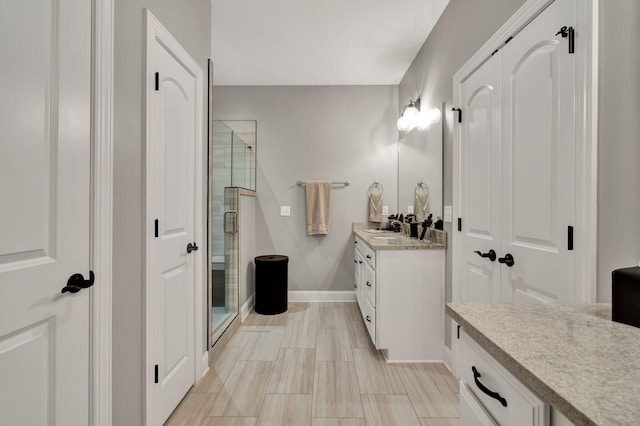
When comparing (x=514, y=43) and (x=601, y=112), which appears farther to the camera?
(x=514, y=43)

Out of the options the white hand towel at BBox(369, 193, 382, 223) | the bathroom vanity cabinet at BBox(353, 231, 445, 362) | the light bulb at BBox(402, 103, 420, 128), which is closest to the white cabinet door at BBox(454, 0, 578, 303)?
the bathroom vanity cabinet at BBox(353, 231, 445, 362)

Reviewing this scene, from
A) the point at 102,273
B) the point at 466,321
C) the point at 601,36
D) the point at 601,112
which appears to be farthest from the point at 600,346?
the point at 102,273

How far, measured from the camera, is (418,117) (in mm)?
2895

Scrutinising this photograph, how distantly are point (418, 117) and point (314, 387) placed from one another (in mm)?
2504

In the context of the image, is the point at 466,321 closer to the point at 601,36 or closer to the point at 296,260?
the point at 601,36

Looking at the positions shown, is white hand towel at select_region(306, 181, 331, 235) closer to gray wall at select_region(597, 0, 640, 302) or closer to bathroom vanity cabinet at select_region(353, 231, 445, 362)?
bathroom vanity cabinet at select_region(353, 231, 445, 362)

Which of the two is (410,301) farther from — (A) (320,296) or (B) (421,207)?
(A) (320,296)

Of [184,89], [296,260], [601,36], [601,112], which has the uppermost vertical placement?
[184,89]

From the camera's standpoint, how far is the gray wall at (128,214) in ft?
4.00

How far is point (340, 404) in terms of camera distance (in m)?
1.77

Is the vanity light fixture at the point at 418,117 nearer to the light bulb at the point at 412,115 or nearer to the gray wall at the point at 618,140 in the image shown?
the light bulb at the point at 412,115

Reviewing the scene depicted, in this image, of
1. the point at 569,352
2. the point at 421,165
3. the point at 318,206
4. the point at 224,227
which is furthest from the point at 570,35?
the point at 318,206

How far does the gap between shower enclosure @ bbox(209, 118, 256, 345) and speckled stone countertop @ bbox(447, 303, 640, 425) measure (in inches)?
86.3

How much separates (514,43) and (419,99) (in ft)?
4.87
